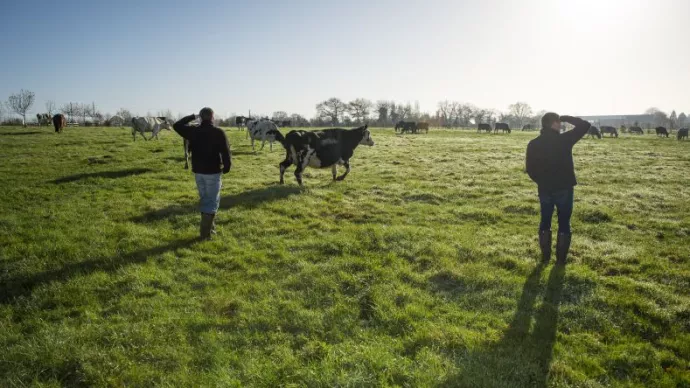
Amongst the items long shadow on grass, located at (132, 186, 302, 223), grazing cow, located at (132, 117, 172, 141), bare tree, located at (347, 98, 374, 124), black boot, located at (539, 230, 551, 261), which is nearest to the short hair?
black boot, located at (539, 230, 551, 261)

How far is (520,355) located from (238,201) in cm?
836

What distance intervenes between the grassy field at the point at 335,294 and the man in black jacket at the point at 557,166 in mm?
829

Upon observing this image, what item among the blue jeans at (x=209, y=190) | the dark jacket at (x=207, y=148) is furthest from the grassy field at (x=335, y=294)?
the dark jacket at (x=207, y=148)

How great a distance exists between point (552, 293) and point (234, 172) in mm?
12853

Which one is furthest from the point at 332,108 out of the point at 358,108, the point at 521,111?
the point at 521,111

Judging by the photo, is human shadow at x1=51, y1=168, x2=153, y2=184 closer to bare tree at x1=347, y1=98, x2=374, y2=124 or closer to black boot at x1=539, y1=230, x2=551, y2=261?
black boot at x1=539, y1=230, x2=551, y2=261

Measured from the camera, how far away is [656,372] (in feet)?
12.3

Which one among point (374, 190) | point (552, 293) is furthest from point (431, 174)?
point (552, 293)

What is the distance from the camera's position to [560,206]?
21.1 feet

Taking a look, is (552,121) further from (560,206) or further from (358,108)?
(358,108)

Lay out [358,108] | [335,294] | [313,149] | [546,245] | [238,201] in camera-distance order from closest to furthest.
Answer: [335,294]
[546,245]
[238,201]
[313,149]
[358,108]

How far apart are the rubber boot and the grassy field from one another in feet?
0.74

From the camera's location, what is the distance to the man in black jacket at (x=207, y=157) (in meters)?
7.10

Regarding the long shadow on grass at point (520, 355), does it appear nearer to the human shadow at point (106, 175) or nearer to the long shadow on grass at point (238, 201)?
the long shadow on grass at point (238, 201)
